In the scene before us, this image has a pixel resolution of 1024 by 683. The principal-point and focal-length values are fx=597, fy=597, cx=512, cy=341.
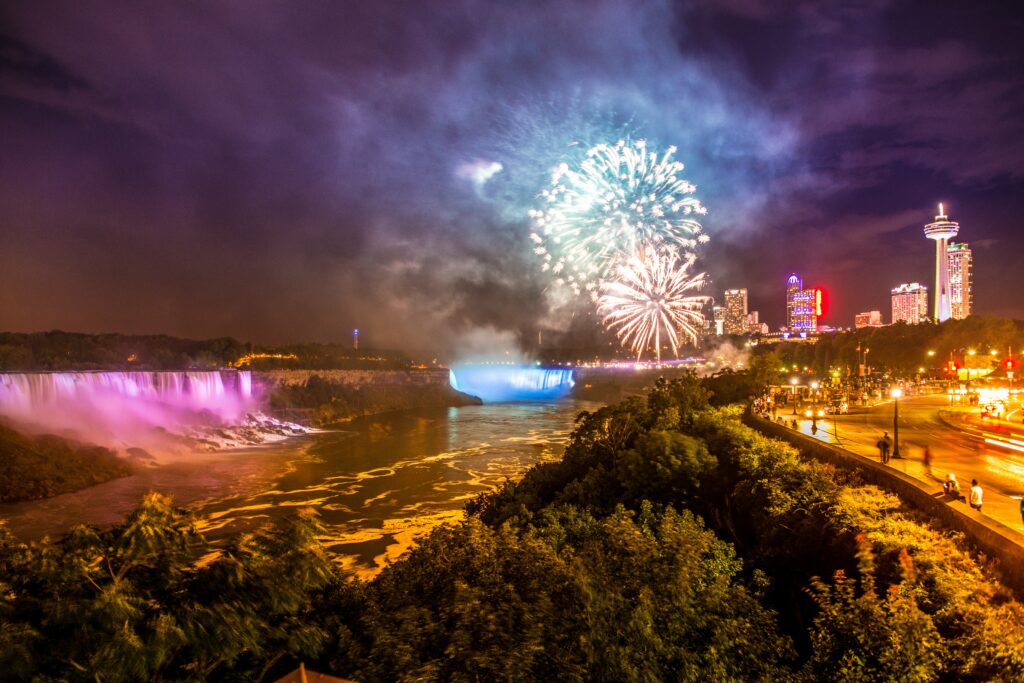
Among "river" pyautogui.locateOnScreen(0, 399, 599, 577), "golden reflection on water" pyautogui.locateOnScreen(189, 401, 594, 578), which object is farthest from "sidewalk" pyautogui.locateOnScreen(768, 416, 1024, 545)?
"river" pyautogui.locateOnScreen(0, 399, 599, 577)

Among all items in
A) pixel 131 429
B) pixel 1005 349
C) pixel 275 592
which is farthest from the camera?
pixel 1005 349

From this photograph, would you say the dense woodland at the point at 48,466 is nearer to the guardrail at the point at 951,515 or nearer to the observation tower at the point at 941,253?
the guardrail at the point at 951,515

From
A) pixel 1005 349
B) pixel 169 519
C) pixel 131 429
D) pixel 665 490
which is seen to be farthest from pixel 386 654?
pixel 1005 349

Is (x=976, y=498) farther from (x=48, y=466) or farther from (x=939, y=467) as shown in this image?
(x=48, y=466)

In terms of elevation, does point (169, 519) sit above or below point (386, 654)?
above

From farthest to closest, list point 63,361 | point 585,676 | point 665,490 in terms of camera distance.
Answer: point 63,361 → point 665,490 → point 585,676

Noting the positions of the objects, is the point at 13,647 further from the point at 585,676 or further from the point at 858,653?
the point at 858,653

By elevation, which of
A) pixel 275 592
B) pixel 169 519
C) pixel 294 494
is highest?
pixel 169 519
